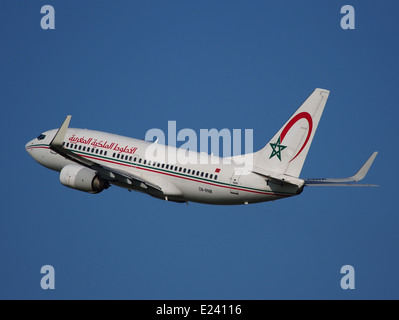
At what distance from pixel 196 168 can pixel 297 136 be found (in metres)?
7.89

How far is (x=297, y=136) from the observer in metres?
56.5

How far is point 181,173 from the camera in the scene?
6109cm

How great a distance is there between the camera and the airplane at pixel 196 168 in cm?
5653

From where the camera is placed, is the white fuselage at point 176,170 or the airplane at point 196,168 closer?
the airplane at point 196,168

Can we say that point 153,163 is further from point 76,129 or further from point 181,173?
point 76,129

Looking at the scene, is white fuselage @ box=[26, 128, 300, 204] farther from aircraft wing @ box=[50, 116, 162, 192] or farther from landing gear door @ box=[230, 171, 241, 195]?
aircraft wing @ box=[50, 116, 162, 192]

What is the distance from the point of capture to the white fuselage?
191 feet

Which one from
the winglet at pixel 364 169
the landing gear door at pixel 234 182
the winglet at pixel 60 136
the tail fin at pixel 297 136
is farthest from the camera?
the landing gear door at pixel 234 182

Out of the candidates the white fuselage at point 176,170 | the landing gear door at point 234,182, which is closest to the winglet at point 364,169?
the white fuselage at point 176,170

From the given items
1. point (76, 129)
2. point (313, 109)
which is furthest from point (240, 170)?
point (76, 129)

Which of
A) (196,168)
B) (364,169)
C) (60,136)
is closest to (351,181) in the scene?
(364,169)

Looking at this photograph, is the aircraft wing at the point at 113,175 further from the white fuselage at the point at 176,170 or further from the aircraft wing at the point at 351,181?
the aircraft wing at the point at 351,181

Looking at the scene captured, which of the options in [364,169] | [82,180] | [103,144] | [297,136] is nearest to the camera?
[297,136]

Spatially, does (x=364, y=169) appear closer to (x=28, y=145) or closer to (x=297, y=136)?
(x=297, y=136)
